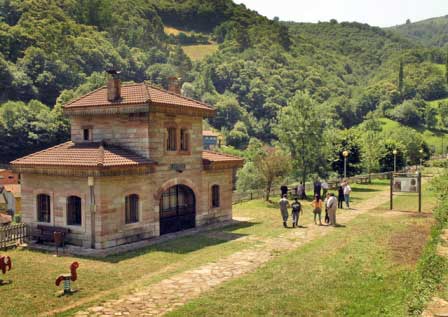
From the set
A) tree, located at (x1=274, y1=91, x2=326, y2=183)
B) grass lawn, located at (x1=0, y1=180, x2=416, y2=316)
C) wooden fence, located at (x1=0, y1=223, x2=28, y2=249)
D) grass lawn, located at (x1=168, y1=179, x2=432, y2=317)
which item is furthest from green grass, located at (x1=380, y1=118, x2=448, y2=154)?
wooden fence, located at (x1=0, y1=223, x2=28, y2=249)

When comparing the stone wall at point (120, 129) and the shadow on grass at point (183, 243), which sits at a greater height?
the stone wall at point (120, 129)

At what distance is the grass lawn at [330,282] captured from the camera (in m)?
11.1

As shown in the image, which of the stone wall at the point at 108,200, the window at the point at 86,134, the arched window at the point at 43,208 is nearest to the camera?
the stone wall at the point at 108,200

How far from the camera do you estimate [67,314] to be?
35.8 feet

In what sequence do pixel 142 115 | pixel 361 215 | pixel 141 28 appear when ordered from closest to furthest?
pixel 142 115 < pixel 361 215 < pixel 141 28

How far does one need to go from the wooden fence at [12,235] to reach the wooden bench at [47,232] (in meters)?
0.56

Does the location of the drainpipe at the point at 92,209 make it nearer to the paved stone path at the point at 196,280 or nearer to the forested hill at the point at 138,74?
the paved stone path at the point at 196,280

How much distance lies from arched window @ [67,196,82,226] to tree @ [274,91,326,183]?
790 inches

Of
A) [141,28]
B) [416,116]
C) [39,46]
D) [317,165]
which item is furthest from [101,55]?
[317,165]

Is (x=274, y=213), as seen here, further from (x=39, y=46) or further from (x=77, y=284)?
(x=39, y=46)

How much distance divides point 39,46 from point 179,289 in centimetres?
11670

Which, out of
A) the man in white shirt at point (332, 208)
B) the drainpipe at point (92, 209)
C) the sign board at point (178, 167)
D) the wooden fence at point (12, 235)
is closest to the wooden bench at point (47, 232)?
the wooden fence at point (12, 235)

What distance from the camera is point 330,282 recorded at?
522 inches

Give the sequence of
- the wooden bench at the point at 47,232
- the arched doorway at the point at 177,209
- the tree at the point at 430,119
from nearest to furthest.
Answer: the wooden bench at the point at 47,232 < the arched doorway at the point at 177,209 < the tree at the point at 430,119
